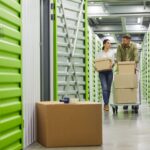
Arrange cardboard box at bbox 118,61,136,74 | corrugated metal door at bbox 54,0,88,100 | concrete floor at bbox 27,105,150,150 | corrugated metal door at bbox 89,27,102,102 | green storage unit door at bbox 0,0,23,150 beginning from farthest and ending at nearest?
corrugated metal door at bbox 89,27,102,102 < cardboard box at bbox 118,61,136,74 < corrugated metal door at bbox 54,0,88,100 < concrete floor at bbox 27,105,150,150 < green storage unit door at bbox 0,0,23,150

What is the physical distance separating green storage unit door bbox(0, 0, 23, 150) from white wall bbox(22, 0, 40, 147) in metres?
0.20

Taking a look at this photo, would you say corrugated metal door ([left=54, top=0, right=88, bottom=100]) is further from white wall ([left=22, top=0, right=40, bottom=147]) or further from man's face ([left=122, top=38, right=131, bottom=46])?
white wall ([left=22, top=0, right=40, bottom=147])

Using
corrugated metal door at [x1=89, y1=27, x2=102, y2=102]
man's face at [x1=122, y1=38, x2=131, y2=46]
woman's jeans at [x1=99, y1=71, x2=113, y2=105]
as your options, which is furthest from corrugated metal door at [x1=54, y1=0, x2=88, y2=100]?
corrugated metal door at [x1=89, y1=27, x2=102, y2=102]

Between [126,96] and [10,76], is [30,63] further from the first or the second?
[126,96]

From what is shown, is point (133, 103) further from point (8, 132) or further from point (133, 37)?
point (133, 37)

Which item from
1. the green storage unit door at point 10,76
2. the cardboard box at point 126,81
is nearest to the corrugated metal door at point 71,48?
the cardboard box at point 126,81

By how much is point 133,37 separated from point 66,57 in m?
14.1

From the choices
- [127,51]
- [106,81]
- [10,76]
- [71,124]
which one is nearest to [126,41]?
[127,51]

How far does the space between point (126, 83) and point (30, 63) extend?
403cm

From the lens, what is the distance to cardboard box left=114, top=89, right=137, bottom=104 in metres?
7.60

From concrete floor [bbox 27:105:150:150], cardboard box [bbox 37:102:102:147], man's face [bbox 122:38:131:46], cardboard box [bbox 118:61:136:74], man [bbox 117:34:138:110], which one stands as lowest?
concrete floor [bbox 27:105:150:150]

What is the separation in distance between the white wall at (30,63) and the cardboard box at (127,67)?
3708 mm

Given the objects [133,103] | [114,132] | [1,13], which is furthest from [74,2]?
[1,13]

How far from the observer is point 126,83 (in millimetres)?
7594
